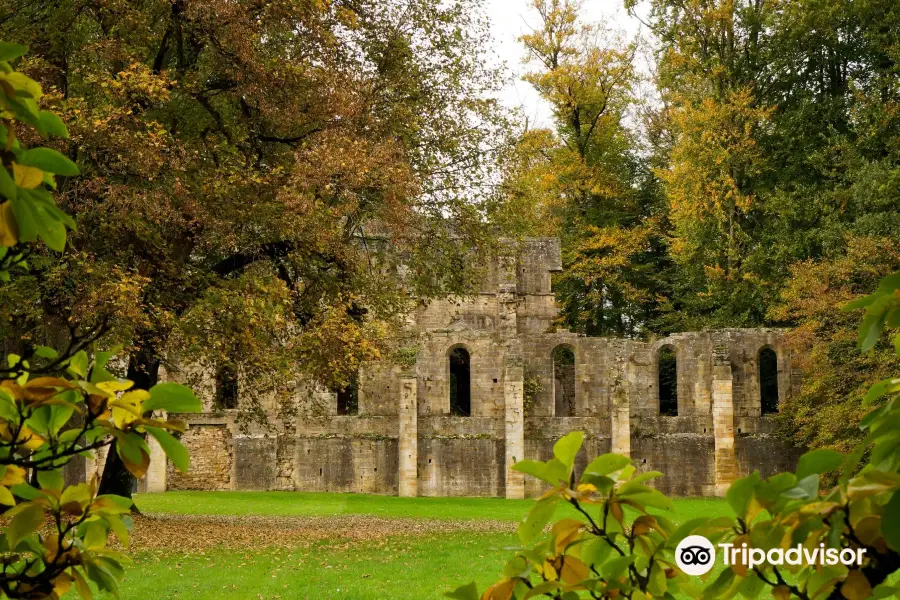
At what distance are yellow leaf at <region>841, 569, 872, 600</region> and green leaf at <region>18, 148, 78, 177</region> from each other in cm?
153

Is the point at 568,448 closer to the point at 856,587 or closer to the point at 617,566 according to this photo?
the point at 617,566

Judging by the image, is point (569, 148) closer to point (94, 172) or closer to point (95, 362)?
point (94, 172)

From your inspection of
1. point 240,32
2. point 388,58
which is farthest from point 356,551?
point 388,58

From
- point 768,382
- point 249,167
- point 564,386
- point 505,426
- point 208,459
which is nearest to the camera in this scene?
point 249,167

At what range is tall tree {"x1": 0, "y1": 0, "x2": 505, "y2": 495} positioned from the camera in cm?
1545

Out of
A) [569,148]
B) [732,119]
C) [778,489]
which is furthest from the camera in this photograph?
[569,148]

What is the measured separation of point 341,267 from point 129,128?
14.9 ft

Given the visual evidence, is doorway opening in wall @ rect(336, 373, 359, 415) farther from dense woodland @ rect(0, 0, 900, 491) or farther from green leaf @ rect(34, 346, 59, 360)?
green leaf @ rect(34, 346, 59, 360)

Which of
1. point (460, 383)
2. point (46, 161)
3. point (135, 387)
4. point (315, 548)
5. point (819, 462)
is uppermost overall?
point (460, 383)

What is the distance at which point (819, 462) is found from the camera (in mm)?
1710

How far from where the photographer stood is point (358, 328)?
56.1 ft

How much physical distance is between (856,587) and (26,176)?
160cm

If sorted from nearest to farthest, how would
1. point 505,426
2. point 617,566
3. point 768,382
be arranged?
point 617,566 < point 505,426 < point 768,382

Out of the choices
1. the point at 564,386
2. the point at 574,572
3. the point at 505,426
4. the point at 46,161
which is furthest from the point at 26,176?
the point at 564,386
